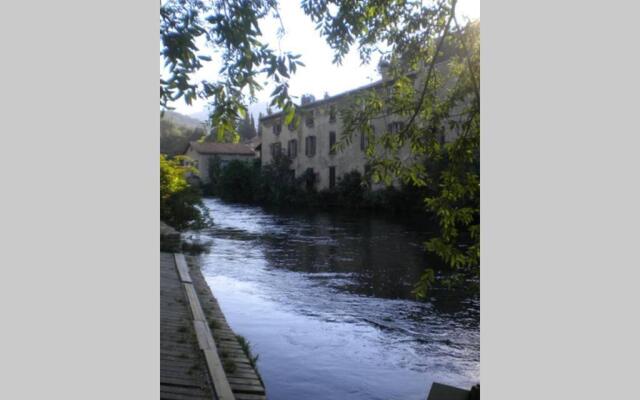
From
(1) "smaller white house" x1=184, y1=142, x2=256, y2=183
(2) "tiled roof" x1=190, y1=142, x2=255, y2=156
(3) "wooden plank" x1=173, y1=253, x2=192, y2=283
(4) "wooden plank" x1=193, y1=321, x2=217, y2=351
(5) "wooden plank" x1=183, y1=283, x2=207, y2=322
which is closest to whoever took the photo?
(4) "wooden plank" x1=193, y1=321, x2=217, y2=351

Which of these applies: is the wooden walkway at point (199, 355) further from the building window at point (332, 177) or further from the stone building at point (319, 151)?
the building window at point (332, 177)

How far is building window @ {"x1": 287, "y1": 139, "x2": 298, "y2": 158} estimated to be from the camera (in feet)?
140

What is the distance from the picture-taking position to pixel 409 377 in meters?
6.84

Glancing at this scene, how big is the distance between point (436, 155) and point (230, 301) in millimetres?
6352

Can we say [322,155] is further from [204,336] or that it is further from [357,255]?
[204,336]

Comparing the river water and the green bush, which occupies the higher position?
the green bush

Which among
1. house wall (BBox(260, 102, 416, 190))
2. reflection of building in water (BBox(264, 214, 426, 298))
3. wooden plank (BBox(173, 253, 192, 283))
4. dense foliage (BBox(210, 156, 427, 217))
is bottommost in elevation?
reflection of building in water (BBox(264, 214, 426, 298))

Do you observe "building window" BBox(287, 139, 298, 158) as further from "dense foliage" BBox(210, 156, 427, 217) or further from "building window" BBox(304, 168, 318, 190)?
"building window" BBox(304, 168, 318, 190)

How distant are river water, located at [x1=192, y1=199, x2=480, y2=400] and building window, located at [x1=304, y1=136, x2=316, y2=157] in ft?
76.1

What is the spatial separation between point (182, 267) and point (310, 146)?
30.4 metres

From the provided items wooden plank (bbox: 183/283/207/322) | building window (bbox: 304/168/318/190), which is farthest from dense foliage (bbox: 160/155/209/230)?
building window (bbox: 304/168/318/190)

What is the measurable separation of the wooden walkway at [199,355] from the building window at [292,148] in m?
34.1

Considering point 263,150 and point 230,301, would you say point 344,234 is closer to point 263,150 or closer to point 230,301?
point 230,301

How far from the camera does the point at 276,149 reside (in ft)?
147
